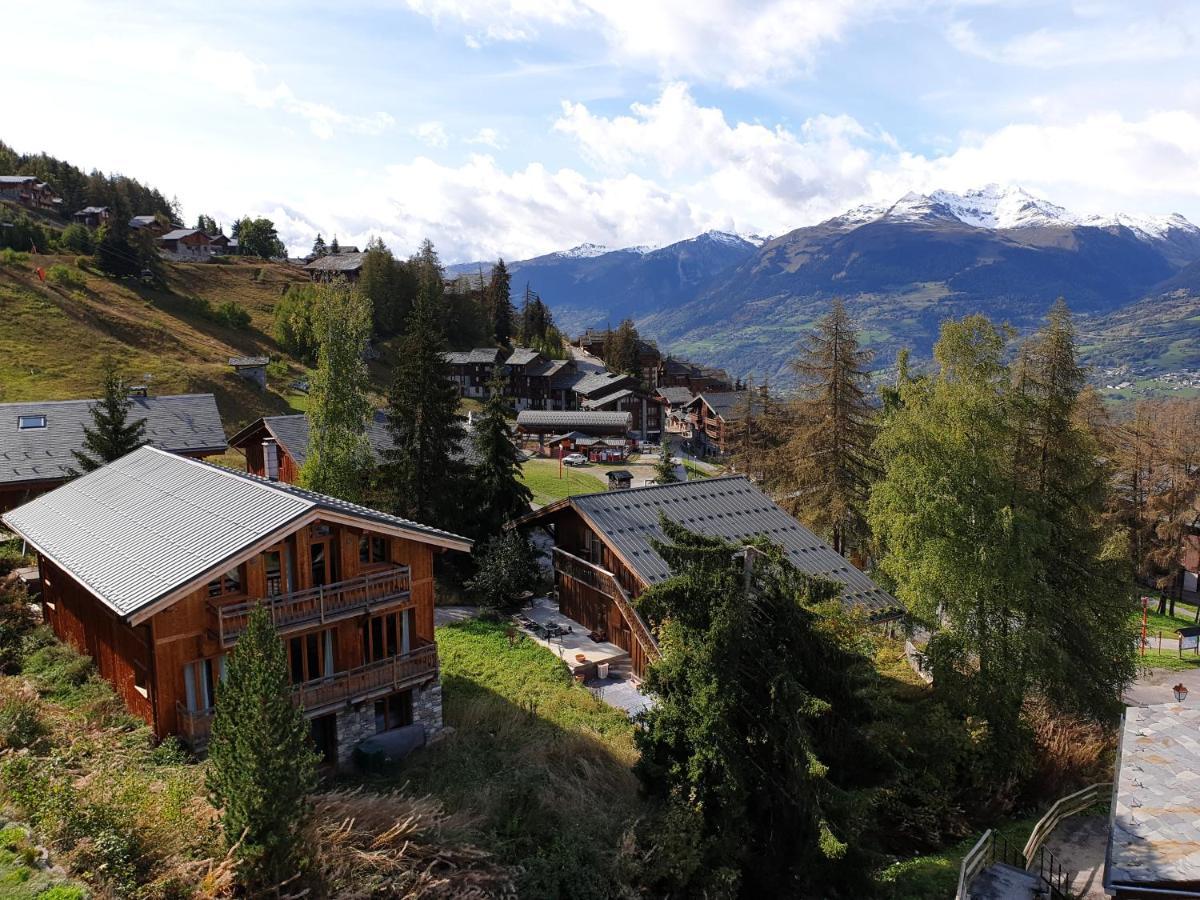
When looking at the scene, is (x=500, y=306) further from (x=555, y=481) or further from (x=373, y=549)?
(x=373, y=549)

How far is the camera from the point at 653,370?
4914 inches

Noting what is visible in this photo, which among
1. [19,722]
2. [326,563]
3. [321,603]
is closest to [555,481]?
[326,563]

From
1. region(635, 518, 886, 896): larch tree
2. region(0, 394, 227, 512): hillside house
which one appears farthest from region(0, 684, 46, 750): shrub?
region(0, 394, 227, 512): hillside house

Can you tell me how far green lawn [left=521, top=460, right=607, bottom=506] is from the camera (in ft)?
181

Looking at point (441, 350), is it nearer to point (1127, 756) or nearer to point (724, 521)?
point (724, 521)

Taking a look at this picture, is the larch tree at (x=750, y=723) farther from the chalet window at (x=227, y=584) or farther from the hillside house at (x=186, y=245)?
the hillside house at (x=186, y=245)

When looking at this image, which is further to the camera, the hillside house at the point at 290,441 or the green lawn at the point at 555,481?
the green lawn at the point at 555,481

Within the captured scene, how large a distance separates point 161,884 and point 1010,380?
25019 millimetres

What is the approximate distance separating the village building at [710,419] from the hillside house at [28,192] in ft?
324

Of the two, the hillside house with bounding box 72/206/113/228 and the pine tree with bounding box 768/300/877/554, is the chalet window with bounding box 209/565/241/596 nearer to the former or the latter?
the pine tree with bounding box 768/300/877/554

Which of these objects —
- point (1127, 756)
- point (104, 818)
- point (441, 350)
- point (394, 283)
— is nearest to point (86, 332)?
point (394, 283)

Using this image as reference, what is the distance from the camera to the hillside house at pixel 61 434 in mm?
39062

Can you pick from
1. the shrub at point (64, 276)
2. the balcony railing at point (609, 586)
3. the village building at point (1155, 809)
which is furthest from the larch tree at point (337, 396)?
the shrub at point (64, 276)

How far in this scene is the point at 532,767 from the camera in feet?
64.5
